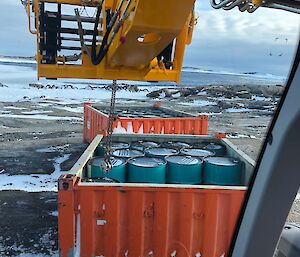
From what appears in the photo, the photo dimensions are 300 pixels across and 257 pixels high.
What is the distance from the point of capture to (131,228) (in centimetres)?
441

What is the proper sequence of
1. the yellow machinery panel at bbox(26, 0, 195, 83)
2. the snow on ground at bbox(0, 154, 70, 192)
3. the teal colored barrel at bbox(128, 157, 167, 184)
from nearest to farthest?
1. the yellow machinery panel at bbox(26, 0, 195, 83)
2. the teal colored barrel at bbox(128, 157, 167, 184)
3. the snow on ground at bbox(0, 154, 70, 192)

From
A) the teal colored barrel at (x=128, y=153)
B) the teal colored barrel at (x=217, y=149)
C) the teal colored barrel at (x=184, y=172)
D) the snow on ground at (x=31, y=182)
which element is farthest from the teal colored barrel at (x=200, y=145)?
the snow on ground at (x=31, y=182)

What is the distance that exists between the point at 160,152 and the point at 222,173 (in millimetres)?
1270

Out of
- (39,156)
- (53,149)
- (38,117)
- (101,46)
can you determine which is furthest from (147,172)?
(38,117)

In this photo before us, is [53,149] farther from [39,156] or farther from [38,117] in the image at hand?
[38,117]

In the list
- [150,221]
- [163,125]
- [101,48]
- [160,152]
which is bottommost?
[150,221]

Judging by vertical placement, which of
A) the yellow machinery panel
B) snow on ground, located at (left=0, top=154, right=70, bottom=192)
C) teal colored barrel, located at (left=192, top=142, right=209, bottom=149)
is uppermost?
the yellow machinery panel

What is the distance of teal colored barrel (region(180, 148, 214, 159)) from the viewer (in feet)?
21.0

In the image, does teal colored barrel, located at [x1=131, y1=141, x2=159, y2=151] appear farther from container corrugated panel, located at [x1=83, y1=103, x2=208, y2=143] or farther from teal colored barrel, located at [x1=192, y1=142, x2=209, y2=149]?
container corrugated panel, located at [x1=83, y1=103, x2=208, y2=143]

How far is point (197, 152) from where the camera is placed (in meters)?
6.64

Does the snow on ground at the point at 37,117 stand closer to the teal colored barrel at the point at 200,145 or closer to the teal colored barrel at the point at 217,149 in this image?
the teal colored barrel at the point at 200,145

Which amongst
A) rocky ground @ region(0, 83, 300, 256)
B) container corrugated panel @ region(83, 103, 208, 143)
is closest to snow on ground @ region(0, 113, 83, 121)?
rocky ground @ region(0, 83, 300, 256)

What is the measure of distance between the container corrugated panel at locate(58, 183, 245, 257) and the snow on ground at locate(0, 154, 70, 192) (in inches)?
182

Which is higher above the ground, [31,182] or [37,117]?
[31,182]
